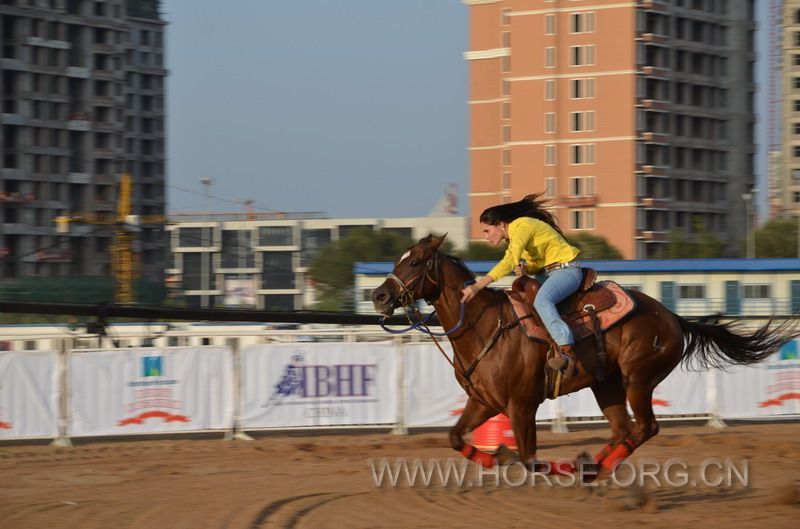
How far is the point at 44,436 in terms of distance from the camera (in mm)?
15672

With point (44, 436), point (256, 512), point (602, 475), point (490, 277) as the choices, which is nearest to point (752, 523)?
point (602, 475)

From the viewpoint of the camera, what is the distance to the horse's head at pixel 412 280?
9.27 metres

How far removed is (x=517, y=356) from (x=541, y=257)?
3.18ft

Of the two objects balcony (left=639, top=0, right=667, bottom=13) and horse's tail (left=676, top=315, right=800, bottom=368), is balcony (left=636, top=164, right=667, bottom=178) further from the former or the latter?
horse's tail (left=676, top=315, right=800, bottom=368)

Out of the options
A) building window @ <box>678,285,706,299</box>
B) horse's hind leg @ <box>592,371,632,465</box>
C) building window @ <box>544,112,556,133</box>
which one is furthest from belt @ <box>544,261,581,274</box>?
building window @ <box>544,112,556,133</box>

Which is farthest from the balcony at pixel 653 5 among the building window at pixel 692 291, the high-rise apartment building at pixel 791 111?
the high-rise apartment building at pixel 791 111

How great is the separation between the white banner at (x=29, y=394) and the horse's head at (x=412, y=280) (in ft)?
26.3

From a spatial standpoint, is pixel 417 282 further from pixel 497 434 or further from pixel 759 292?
pixel 759 292

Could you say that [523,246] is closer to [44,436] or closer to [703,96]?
[44,436]

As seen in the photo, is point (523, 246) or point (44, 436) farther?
point (44, 436)

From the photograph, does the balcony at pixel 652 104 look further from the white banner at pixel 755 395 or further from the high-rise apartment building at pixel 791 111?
the white banner at pixel 755 395

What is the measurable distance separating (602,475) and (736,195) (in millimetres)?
81050

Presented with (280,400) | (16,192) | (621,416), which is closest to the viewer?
(621,416)

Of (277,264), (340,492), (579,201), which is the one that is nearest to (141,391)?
(340,492)
